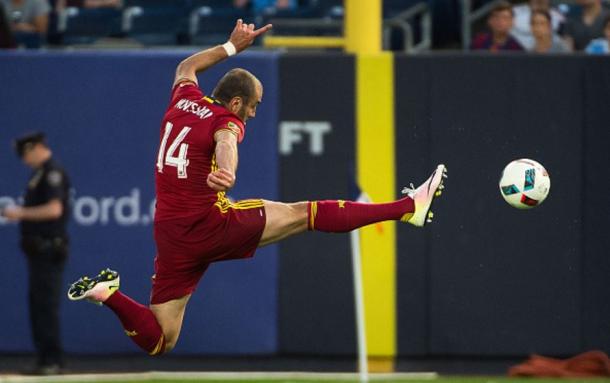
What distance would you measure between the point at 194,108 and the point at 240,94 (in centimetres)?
33

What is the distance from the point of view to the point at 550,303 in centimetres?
1491

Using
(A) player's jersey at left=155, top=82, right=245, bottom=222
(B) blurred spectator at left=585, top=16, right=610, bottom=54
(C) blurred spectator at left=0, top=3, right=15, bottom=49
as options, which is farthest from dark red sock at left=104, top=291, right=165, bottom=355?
(B) blurred spectator at left=585, top=16, right=610, bottom=54

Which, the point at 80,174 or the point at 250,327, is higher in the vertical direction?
the point at 80,174

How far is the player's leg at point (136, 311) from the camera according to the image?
425 inches

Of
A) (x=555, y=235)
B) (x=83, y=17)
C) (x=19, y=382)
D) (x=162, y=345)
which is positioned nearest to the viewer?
(x=162, y=345)

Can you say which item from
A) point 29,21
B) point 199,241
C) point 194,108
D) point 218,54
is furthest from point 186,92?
point 29,21

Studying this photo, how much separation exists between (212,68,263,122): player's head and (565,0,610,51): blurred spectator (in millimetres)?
5665

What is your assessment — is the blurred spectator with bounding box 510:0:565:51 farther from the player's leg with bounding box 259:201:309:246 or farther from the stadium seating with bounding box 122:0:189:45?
the player's leg with bounding box 259:201:309:246

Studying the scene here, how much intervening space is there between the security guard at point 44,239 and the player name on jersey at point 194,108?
394cm

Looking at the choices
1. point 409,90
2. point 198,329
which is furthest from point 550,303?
point 198,329

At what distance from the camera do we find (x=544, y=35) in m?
15.0

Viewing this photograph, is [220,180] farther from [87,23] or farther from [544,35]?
[87,23]

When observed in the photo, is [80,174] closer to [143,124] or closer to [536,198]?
[143,124]

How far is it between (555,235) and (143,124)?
3.98 m
